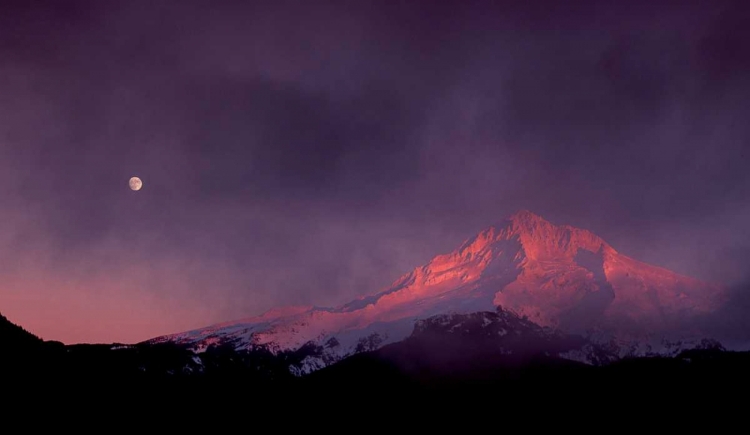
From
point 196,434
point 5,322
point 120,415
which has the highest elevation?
point 5,322

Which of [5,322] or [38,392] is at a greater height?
[5,322]

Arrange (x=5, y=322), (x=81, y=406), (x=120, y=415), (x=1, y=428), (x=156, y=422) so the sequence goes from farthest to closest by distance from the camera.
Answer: (x=156, y=422), (x=120, y=415), (x=81, y=406), (x=5, y=322), (x=1, y=428)

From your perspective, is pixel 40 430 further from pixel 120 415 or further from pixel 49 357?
pixel 120 415

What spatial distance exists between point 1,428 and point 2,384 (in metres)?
8.12

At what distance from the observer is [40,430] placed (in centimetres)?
7606

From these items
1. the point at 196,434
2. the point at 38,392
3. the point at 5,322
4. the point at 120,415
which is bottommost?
the point at 196,434

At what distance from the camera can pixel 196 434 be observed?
19512 centimetres

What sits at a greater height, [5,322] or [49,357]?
[5,322]

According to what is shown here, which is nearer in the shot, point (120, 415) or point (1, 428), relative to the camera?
point (1, 428)

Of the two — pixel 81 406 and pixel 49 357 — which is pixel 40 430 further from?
pixel 81 406

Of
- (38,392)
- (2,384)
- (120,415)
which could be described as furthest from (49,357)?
(120,415)

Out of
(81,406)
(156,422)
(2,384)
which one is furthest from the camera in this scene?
(156,422)

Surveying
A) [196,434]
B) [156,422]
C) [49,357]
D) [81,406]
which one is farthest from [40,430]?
[196,434]

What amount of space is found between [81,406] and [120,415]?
46.6 metres
